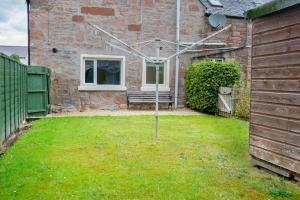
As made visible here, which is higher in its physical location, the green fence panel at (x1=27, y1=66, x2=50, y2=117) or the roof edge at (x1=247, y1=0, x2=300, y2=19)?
the roof edge at (x1=247, y1=0, x2=300, y2=19)

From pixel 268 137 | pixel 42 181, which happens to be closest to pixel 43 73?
pixel 42 181

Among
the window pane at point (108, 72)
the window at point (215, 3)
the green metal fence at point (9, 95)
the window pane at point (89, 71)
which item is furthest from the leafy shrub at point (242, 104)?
the green metal fence at point (9, 95)

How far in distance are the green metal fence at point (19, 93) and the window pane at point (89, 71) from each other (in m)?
1.74

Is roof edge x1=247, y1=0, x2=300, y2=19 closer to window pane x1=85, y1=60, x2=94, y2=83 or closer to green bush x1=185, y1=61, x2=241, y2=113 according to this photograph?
green bush x1=185, y1=61, x2=241, y2=113

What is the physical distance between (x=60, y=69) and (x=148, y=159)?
908 centimetres

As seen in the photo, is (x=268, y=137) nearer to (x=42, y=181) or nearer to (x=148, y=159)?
(x=148, y=159)

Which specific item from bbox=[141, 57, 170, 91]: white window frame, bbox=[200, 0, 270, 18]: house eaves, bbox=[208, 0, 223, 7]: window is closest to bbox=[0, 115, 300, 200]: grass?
bbox=[141, 57, 170, 91]: white window frame

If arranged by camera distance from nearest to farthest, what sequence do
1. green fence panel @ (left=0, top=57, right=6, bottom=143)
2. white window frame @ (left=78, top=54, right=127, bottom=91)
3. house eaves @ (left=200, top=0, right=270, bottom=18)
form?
green fence panel @ (left=0, top=57, right=6, bottom=143) < white window frame @ (left=78, top=54, right=127, bottom=91) < house eaves @ (left=200, top=0, right=270, bottom=18)

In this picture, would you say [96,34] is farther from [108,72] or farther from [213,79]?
[213,79]

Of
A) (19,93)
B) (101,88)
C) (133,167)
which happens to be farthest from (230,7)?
(133,167)

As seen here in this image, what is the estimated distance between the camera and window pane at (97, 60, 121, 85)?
15.1 meters

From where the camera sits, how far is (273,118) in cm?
561

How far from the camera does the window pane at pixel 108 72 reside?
15070mm

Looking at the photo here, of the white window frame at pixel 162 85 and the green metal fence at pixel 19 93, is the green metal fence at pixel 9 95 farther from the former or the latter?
the white window frame at pixel 162 85
